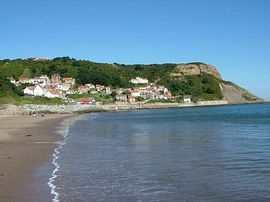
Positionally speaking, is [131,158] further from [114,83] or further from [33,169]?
[114,83]

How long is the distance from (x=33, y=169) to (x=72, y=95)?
127m

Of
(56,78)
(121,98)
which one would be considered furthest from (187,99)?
(56,78)

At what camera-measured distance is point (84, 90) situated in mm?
148375

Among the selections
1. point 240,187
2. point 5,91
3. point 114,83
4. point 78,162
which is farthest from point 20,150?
point 114,83

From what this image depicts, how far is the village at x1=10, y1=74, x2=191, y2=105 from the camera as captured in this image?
4951 inches

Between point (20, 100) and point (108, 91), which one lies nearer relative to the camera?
point (20, 100)

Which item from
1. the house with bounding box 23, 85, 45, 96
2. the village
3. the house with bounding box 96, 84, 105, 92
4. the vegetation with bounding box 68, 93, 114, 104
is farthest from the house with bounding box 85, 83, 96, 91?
the house with bounding box 23, 85, 45, 96

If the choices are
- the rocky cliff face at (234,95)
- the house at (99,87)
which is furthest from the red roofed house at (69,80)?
the rocky cliff face at (234,95)

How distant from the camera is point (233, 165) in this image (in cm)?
1409

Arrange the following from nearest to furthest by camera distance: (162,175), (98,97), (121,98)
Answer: (162,175) < (98,97) < (121,98)

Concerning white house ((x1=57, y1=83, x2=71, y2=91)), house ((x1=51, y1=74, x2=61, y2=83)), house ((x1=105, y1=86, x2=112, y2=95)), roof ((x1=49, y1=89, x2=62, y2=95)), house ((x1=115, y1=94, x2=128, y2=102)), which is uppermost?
house ((x1=51, y1=74, x2=61, y2=83))

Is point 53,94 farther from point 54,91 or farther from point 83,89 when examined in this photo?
point 83,89

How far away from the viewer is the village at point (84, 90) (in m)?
126

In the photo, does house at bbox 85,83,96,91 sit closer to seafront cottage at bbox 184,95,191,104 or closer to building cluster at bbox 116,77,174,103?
building cluster at bbox 116,77,174,103
